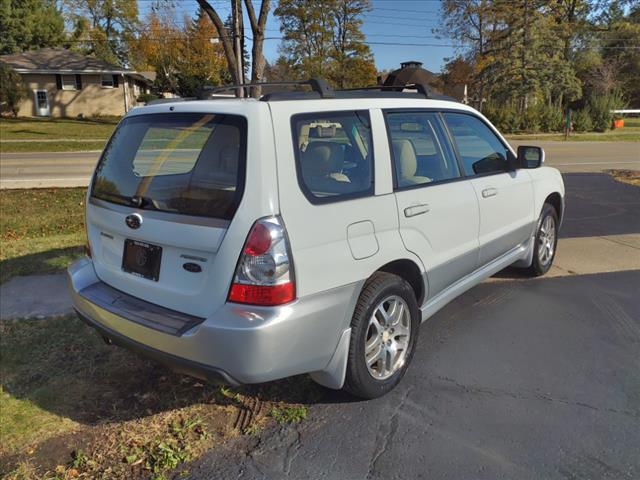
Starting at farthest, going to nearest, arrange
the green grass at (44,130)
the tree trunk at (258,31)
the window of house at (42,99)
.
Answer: the window of house at (42,99) < the green grass at (44,130) < the tree trunk at (258,31)

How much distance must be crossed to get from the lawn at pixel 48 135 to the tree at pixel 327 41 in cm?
1787

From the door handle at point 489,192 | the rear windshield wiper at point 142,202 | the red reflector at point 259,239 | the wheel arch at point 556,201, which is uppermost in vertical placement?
the rear windshield wiper at point 142,202

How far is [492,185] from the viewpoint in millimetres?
4098

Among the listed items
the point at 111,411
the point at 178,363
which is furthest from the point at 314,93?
the point at 111,411

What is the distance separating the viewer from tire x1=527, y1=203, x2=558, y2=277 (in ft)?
16.7

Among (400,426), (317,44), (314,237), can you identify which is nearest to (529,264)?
(400,426)

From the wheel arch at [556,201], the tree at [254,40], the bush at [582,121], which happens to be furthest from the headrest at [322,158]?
the bush at [582,121]

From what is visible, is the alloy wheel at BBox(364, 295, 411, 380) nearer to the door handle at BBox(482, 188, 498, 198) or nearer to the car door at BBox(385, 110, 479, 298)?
the car door at BBox(385, 110, 479, 298)

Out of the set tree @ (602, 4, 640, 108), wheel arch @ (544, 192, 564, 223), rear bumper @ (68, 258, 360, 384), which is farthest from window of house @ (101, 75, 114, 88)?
tree @ (602, 4, 640, 108)

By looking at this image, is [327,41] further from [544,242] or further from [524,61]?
[544,242]

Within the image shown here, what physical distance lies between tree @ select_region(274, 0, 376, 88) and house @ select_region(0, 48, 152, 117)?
565 inches

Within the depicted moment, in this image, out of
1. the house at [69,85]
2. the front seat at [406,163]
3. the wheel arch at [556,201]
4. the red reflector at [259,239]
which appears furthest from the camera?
the house at [69,85]

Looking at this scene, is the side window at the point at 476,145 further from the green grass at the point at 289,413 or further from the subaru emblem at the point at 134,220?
the subaru emblem at the point at 134,220

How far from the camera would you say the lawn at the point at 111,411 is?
2641 mm
